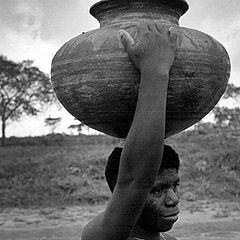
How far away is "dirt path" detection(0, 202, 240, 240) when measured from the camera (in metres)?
12.0

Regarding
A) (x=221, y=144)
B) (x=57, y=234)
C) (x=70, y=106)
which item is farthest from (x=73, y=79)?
(x=221, y=144)

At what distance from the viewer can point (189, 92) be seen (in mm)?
2648

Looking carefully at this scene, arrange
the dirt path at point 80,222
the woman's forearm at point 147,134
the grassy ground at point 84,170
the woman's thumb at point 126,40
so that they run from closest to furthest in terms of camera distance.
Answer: the woman's forearm at point 147,134 < the woman's thumb at point 126,40 < the dirt path at point 80,222 < the grassy ground at point 84,170

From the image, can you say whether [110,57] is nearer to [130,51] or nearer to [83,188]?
[130,51]

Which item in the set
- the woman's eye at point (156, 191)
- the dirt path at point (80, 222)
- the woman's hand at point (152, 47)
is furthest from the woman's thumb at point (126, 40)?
the dirt path at point (80, 222)

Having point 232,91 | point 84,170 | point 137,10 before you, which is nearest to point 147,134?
point 137,10

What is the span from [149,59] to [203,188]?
1562 centimetres

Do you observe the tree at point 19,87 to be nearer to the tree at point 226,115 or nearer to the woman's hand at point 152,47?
Result: the tree at point 226,115

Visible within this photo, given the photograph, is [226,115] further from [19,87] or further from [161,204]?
[161,204]

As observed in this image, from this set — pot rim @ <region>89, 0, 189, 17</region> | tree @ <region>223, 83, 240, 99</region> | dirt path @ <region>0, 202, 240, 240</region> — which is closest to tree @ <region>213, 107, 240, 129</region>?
tree @ <region>223, 83, 240, 99</region>

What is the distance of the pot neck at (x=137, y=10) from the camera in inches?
109

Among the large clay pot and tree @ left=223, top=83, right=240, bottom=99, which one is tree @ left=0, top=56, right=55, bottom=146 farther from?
the large clay pot

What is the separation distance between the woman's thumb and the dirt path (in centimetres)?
922

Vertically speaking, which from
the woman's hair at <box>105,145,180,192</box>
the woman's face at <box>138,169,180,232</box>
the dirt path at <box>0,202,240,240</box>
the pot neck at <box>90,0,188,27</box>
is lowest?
the dirt path at <box>0,202,240,240</box>
